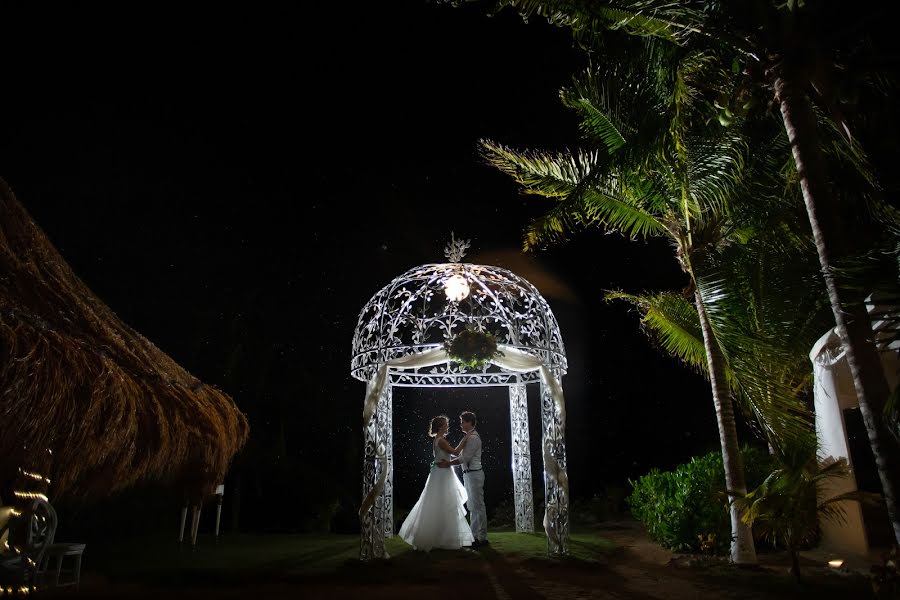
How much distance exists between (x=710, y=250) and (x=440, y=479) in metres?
5.47

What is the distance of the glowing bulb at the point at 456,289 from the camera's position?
914 cm

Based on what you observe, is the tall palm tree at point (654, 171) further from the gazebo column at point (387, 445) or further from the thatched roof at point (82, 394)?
the thatched roof at point (82, 394)

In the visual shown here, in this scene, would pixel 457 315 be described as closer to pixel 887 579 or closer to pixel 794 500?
pixel 794 500

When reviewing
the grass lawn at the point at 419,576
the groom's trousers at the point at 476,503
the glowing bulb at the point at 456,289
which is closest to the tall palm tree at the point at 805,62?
the grass lawn at the point at 419,576

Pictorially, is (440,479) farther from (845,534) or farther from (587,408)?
(587,408)

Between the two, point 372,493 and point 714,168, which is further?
point 372,493

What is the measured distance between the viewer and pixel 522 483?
1105 centimetres

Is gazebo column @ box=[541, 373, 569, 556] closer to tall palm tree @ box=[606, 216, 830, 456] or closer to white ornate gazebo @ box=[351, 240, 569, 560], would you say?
white ornate gazebo @ box=[351, 240, 569, 560]

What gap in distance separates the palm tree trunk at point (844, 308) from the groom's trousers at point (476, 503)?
5.91 m

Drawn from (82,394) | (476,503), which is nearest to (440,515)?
(476,503)

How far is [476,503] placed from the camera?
9.52 meters

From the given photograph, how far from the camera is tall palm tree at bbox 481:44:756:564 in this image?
688 centimetres

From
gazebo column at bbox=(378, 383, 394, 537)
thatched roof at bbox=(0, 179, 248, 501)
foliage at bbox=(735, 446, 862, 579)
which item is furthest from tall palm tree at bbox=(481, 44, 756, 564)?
thatched roof at bbox=(0, 179, 248, 501)

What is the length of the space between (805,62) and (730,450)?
15.8 ft
